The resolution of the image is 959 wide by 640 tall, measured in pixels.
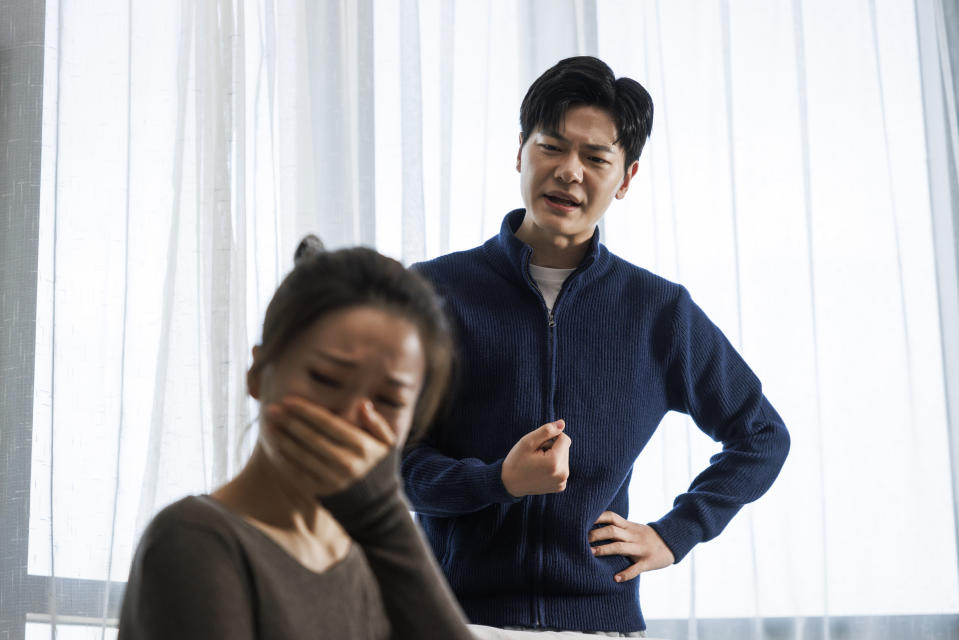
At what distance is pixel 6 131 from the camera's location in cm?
220

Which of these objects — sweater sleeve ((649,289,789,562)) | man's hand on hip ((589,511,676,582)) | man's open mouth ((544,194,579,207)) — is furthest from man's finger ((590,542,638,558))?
man's open mouth ((544,194,579,207))

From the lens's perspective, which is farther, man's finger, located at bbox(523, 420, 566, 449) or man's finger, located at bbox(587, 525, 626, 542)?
man's finger, located at bbox(587, 525, 626, 542)

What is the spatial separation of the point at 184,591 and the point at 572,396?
2.84ft

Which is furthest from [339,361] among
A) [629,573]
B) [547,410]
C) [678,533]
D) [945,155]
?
[945,155]

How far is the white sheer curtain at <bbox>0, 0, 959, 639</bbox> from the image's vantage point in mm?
2135

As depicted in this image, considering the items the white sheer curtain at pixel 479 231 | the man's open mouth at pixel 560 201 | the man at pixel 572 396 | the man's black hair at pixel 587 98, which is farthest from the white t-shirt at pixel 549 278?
the white sheer curtain at pixel 479 231

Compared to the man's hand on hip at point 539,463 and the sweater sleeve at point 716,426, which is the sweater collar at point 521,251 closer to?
the sweater sleeve at point 716,426

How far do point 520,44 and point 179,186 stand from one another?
0.86 meters

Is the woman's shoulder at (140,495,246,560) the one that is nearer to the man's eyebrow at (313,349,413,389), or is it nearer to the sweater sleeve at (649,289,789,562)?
the man's eyebrow at (313,349,413,389)

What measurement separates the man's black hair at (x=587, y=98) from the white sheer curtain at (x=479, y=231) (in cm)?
66

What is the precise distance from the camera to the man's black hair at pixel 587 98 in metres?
1.56

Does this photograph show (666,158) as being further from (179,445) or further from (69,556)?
(69,556)

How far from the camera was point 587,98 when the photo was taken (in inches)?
61.5

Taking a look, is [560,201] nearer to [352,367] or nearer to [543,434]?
[543,434]
